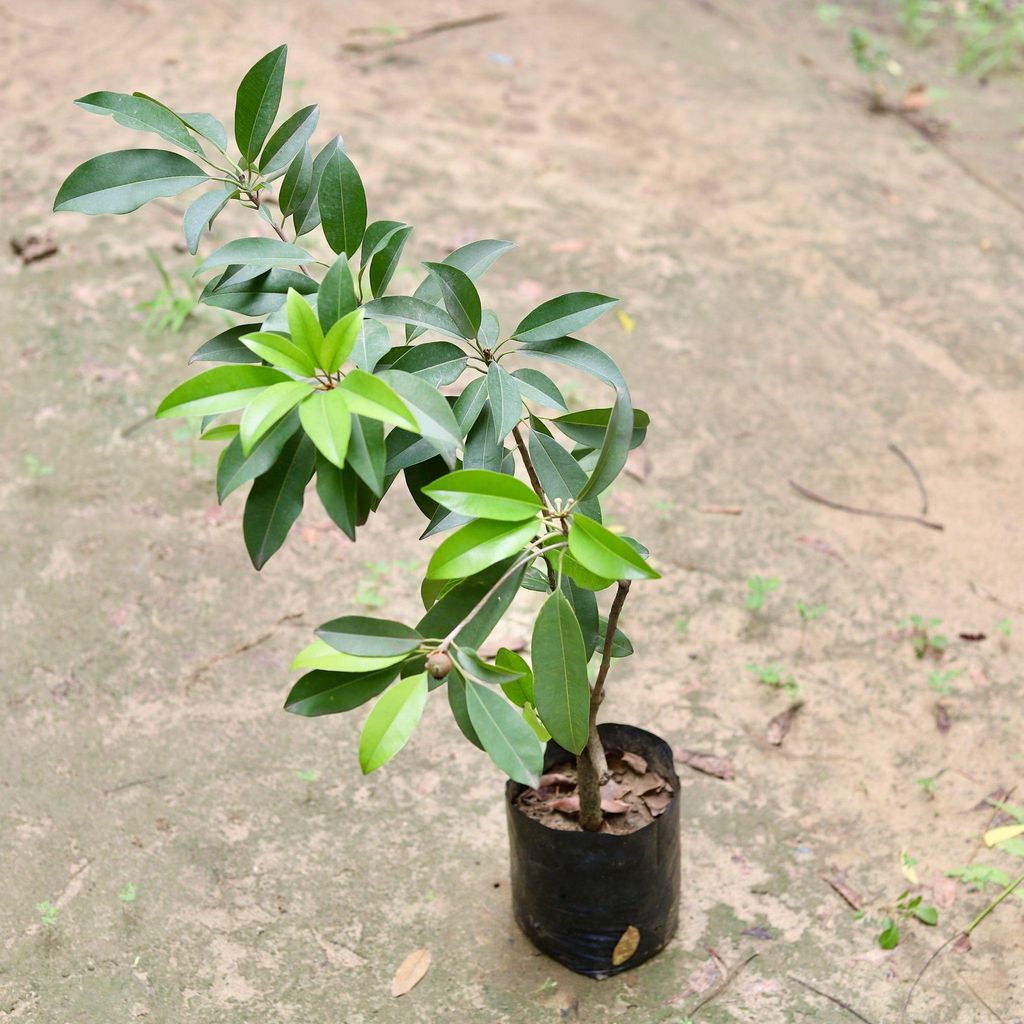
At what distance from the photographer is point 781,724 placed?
7.50 ft

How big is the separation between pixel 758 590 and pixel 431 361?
138cm

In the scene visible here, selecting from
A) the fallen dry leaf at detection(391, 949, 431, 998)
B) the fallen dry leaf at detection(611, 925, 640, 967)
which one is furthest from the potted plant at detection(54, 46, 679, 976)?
the fallen dry leaf at detection(391, 949, 431, 998)

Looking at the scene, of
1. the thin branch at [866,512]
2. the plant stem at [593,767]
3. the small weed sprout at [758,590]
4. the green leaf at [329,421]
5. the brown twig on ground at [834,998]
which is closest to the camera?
the green leaf at [329,421]

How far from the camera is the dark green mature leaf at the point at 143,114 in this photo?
1342mm

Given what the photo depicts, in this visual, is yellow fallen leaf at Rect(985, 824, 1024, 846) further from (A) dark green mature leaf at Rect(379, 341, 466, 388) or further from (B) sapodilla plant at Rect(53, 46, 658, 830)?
(A) dark green mature leaf at Rect(379, 341, 466, 388)

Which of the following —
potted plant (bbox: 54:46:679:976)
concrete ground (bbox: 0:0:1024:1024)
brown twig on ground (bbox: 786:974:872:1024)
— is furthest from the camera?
concrete ground (bbox: 0:0:1024:1024)

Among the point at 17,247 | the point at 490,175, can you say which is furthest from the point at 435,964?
the point at 490,175

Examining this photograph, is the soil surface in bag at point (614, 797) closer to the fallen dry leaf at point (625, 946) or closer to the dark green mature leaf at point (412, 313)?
the fallen dry leaf at point (625, 946)

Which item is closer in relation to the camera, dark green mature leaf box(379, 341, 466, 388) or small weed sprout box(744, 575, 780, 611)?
dark green mature leaf box(379, 341, 466, 388)

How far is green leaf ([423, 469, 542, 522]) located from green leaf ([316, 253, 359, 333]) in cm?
22

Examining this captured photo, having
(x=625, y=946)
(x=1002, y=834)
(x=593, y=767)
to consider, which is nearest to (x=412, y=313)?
(x=593, y=767)

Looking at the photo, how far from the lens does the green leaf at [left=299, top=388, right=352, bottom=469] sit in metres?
1.10

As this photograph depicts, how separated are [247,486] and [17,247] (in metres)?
1.29

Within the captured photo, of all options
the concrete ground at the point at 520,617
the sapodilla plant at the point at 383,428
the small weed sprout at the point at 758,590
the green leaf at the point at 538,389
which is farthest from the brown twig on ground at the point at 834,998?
the green leaf at the point at 538,389
